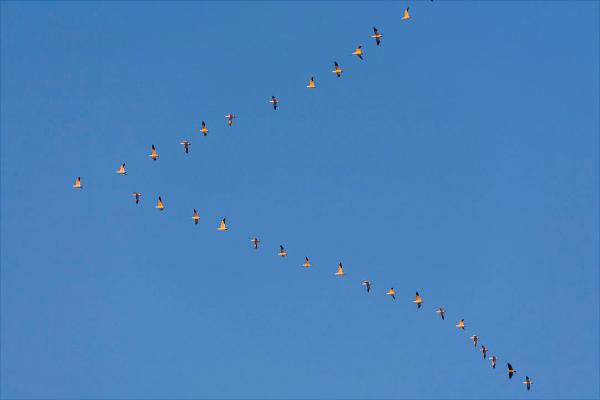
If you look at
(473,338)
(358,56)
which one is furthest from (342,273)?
(358,56)

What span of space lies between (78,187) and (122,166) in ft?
20.5

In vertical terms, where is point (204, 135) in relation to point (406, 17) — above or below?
below

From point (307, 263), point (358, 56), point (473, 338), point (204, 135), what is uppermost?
point (358, 56)

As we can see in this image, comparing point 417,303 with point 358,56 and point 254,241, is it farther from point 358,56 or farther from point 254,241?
point 358,56

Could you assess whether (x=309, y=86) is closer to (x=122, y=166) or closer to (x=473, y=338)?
(x=122, y=166)

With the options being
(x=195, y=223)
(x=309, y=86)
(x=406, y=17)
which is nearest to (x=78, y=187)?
(x=195, y=223)

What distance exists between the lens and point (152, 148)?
134 m

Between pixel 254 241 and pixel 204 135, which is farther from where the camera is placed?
pixel 254 241

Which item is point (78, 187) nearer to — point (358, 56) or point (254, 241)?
point (254, 241)

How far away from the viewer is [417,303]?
464ft

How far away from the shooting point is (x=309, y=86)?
140 meters

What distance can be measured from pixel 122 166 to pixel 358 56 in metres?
33.7

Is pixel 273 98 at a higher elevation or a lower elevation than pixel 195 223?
higher

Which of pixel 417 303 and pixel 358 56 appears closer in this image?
pixel 358 56
